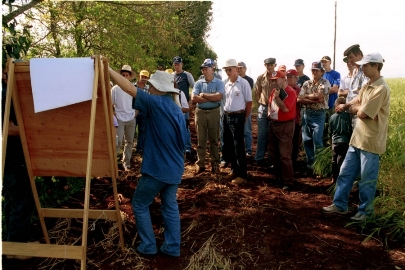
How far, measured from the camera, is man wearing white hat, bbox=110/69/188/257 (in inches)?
133

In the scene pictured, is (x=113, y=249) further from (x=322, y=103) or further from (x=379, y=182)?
(x=322, y=103)

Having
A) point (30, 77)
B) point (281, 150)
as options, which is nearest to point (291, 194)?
point (281, 150)

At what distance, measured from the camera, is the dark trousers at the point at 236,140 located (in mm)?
5941

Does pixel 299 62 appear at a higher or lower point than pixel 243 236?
higher

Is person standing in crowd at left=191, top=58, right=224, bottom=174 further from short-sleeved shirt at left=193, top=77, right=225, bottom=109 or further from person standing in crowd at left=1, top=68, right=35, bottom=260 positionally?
person standing in crowd at left=1, top=68, right=35, bottom=260

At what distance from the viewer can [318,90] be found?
6234mm

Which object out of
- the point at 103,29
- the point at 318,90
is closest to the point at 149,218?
the point at 318,90

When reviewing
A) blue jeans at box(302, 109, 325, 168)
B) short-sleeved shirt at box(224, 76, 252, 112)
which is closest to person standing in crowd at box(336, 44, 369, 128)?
blue jeans at box(302, 109, 325, 168)

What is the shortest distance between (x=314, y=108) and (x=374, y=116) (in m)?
2.12

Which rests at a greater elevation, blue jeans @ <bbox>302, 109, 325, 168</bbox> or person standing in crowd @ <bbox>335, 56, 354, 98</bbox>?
person standing in crowd @ <bbox>335, 56, 354, 98</bbox>

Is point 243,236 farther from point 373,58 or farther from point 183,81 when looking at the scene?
point 183,81

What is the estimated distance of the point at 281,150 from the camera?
574 centimetres

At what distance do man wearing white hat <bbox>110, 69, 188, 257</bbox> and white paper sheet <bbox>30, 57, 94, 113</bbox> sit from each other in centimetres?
52

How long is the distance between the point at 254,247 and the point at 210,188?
1920 millimetres
